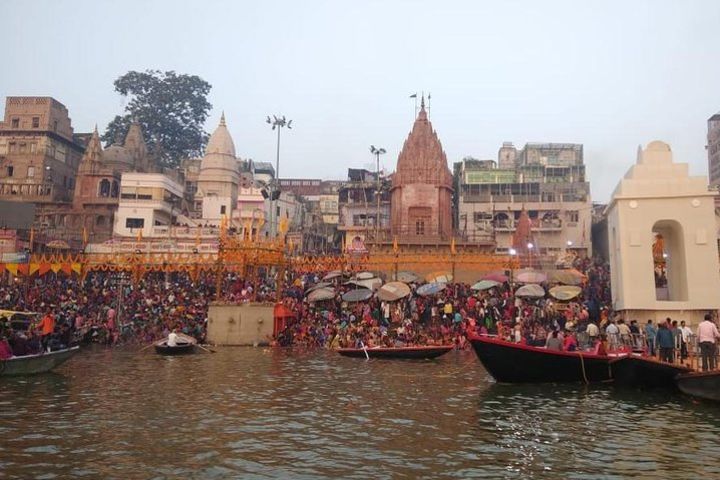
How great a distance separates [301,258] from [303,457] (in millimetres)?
27808

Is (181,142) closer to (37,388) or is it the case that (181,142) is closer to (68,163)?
(68,163)

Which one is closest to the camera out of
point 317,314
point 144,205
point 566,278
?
point 566,278

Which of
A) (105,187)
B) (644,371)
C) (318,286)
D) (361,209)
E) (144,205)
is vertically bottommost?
(644,371)

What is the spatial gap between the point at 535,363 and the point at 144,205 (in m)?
43.8

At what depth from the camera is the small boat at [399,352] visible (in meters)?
22.6

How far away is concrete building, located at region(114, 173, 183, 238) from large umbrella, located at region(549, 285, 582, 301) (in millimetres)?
34241

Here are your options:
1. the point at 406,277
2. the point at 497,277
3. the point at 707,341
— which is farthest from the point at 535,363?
the point at 406,277

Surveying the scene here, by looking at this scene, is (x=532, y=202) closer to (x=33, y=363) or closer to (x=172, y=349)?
(x=172, y=349)

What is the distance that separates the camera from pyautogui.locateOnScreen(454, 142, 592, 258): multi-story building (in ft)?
185

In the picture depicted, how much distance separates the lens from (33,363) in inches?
719

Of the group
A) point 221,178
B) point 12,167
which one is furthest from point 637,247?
point 12,167

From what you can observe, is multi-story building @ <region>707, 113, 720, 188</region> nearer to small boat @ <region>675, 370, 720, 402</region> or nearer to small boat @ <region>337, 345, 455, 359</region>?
small boat @ <region>337, 345, 455, 359</region>

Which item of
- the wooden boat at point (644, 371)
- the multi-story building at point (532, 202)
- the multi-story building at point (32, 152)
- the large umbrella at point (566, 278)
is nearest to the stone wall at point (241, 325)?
the large umbrella at point (566, 278)

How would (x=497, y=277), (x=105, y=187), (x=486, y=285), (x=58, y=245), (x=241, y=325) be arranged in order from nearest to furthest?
1. (x=241, y=325)
2. (x=486, y=285)
3. (x=497, y=277)
4. (x=58, y=245)
5. (x=105, y=187)
